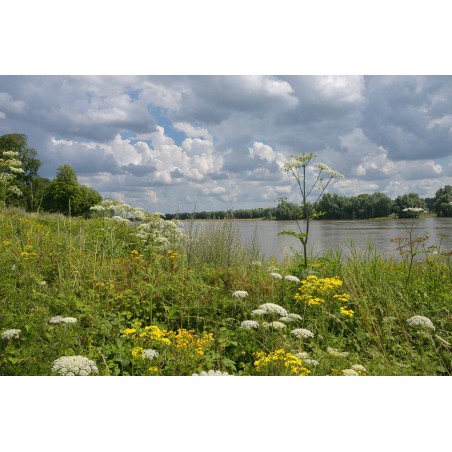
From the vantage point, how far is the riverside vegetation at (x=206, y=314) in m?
2.54

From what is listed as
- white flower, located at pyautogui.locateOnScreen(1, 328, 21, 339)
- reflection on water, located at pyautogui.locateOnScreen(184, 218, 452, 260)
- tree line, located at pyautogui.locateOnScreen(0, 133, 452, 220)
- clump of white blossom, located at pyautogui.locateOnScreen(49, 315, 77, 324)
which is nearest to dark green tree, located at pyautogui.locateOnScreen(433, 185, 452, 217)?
tree line, located at pyautogui.locateOnScreen(0, 133, 452, 220)

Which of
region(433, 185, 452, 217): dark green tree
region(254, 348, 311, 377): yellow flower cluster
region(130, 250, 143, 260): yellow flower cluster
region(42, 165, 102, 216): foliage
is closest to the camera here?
region(254, 348, 311, 377): yellow flower cluster

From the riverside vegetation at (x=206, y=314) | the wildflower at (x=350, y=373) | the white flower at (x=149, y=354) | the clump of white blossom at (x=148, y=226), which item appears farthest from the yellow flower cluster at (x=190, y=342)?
the clump of white blossom at (x=148, y=226)

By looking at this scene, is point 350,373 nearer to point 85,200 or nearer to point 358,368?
point 358,368

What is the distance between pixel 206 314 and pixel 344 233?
115 inches

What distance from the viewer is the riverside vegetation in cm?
254

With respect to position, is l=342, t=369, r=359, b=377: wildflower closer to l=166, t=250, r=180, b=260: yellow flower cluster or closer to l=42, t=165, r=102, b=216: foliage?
l=166, t=250, r=180, b=260: yellow flower cluster

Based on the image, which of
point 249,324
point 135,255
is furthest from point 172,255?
point 249,324

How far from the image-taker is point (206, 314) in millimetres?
3480

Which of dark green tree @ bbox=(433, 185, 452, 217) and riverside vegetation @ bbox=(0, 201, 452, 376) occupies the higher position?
dark green tree @ bbox=(433, 185, 452, 217)

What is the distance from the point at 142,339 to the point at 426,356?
2.08m

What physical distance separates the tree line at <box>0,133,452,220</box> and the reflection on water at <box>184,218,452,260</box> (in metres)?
0.13

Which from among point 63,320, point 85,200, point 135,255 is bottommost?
Result: point 63,320

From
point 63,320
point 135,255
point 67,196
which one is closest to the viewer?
point 63,320
